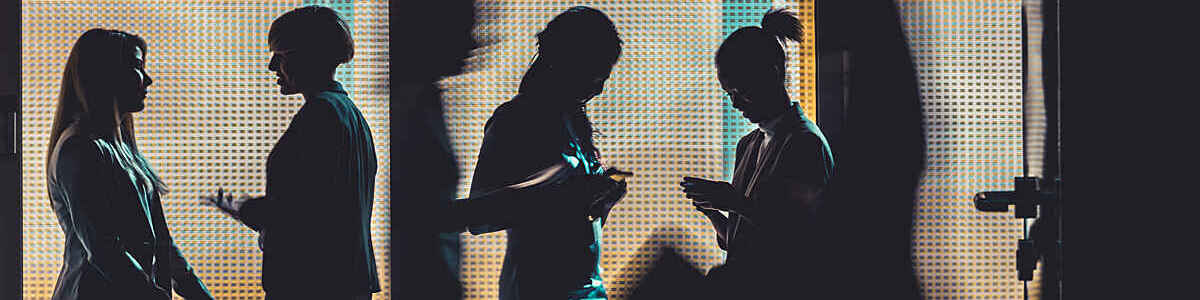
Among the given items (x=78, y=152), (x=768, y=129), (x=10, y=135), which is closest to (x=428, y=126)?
(x=78, y=152)

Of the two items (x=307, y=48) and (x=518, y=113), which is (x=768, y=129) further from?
(x=307, y=48)

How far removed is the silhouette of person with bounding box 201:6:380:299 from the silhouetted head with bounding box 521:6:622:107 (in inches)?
22.6

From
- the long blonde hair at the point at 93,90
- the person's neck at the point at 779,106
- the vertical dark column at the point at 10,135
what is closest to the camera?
the long blonde hair at the point at 93,90

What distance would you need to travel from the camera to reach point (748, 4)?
3.19 meters

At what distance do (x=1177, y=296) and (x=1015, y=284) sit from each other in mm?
2512

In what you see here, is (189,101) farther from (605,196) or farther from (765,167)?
(765,167)

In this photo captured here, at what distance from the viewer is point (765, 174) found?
2.74m

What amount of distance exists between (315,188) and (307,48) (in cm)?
46

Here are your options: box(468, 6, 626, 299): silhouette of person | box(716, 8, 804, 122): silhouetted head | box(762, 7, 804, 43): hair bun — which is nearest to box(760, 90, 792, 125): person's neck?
box(716, 8, 804, 122): silhouetted head

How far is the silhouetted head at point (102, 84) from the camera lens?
2656 mm

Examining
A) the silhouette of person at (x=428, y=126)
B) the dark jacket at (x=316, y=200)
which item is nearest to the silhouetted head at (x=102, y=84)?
the dark jacket at (x=316, y=200)

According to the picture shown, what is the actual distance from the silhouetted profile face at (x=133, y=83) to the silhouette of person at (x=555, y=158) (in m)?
1.04

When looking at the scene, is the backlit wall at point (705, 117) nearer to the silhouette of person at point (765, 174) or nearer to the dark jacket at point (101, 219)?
the silhouette of person at point (765, 174)

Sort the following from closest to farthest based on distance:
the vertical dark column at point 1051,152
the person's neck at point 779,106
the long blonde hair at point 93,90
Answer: the vertical dark column at point 1051,152 < the long blonde hair at point 93,90 < the person's neck at point 779,106
